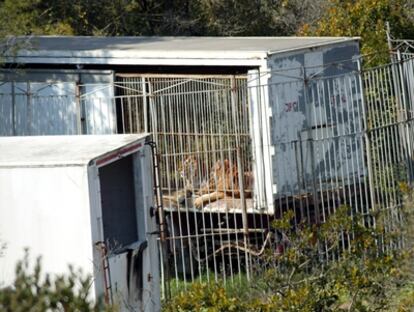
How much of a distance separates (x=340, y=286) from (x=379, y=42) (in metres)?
→ 8.53

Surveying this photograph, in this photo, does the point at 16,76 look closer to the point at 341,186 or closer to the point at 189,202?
the point at 189,202

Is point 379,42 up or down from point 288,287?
up

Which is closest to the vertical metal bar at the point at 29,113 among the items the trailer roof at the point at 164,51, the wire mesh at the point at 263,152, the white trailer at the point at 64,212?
the trailer roof at the point at 164,51

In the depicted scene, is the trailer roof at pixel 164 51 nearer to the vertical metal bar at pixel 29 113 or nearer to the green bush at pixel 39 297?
the vertical metal bar at pixel 29 113

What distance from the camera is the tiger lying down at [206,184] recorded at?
13.8 metres

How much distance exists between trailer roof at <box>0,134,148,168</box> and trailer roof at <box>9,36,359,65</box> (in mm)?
4242

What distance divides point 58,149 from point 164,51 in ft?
18.2

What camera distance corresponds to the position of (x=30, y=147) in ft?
32.5

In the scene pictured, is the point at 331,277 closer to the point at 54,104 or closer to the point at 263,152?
the point at 263,152

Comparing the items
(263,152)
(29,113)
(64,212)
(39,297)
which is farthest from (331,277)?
(29,113)

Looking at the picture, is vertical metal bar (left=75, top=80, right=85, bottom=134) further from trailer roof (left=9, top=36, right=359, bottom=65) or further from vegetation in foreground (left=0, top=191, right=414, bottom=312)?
vegetation in foreground (left=0, top=191, right=414, bottom=312)

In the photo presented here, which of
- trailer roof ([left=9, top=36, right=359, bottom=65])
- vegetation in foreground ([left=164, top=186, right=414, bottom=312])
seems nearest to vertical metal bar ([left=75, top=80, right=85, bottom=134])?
trailer roof ([left=9, top=36, right=359, bottom=65])

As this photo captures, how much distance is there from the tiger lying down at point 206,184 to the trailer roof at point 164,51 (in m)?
1.35

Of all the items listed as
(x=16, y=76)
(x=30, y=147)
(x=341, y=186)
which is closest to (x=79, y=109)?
(x=16, y=76)
